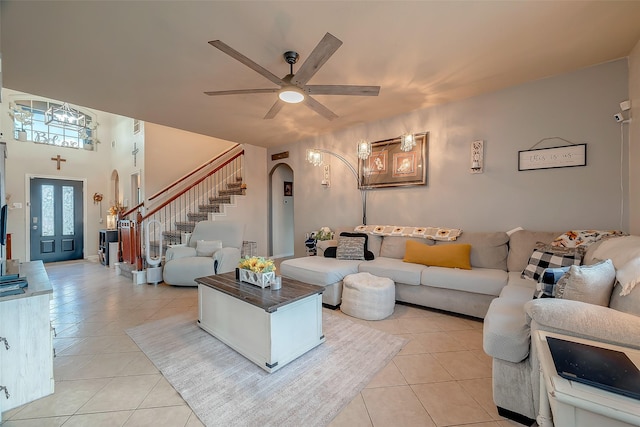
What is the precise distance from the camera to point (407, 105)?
12.0 feet

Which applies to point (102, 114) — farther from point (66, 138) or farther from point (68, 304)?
point (68, 304)

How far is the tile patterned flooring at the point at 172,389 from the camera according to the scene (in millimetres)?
1495

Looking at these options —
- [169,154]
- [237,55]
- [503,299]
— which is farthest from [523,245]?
[169,154]

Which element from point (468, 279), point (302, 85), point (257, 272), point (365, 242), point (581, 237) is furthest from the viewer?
point (365, 242)

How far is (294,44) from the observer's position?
226 cm

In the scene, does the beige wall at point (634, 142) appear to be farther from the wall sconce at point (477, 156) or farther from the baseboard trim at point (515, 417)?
the baseboard trim at point (515, 417)

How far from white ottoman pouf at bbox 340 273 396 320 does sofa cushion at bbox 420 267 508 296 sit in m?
0.47

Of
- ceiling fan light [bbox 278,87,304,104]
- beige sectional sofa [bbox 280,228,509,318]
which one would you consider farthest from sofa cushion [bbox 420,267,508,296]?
ceiling fan light [bbox 278,87,304,104]

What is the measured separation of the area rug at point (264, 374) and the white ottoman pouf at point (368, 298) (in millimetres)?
221

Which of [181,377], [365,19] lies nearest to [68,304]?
[181,377]

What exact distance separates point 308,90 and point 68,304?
4.01 metres

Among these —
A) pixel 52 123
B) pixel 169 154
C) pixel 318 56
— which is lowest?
pixel 318 56

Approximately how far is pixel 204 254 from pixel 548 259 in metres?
4.51

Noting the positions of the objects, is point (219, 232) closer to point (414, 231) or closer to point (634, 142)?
point (414, 231)
